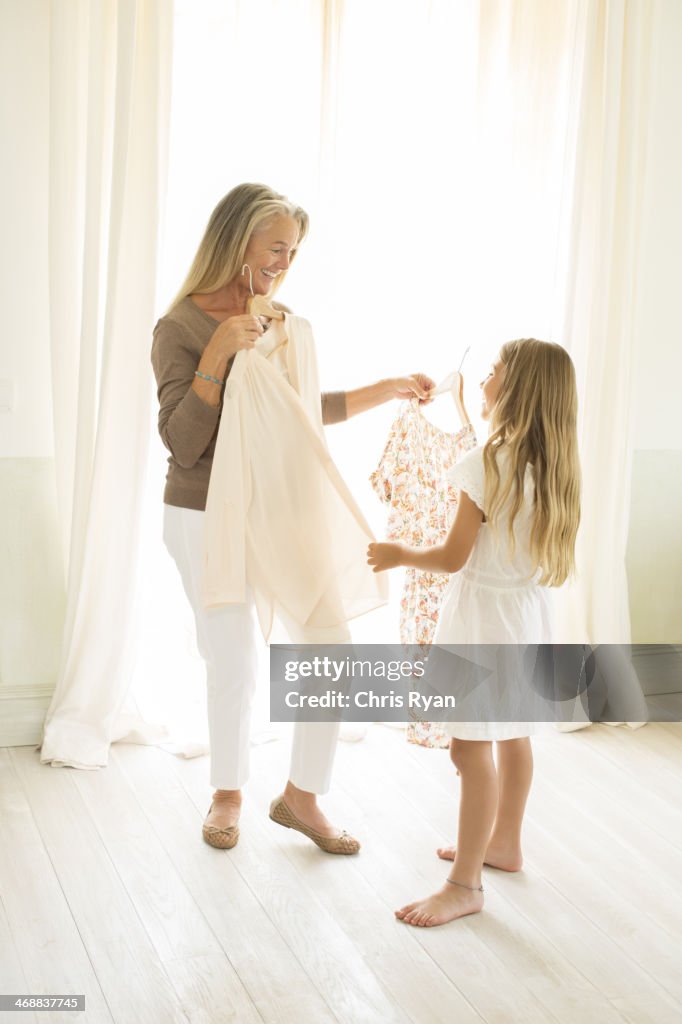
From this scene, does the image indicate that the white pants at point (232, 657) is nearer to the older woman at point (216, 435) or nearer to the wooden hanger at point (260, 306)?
the older woman at point (216, 435)

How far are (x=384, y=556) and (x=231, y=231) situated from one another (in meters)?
0.79

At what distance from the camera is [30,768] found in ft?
9.78

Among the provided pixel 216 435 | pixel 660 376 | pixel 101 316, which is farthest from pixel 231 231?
pixel 660 376

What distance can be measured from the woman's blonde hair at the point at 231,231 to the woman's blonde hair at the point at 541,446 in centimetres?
61

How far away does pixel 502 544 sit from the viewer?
2244mm

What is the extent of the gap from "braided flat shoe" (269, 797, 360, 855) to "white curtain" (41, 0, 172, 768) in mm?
645

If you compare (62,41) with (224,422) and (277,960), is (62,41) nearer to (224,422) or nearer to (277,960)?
(224,422)

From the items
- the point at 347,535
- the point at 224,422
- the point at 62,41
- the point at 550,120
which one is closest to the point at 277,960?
the point at 347,535

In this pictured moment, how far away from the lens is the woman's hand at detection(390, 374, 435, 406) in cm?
264

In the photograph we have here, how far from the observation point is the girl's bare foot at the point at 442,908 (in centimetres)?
226

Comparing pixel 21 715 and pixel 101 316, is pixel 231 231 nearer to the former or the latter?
pixel 101 316

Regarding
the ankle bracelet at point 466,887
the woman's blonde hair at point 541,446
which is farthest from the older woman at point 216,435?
the woman's blonde hair at point 541,446

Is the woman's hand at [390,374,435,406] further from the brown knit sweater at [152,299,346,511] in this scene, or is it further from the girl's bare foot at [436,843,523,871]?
the girl's bare foot at [436,843,523,871]

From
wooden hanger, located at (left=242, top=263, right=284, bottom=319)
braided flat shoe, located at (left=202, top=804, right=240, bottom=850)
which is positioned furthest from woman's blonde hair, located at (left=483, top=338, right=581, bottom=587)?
braided flat shoe, located at (left=202, top=804, right=240, bottom=850)
